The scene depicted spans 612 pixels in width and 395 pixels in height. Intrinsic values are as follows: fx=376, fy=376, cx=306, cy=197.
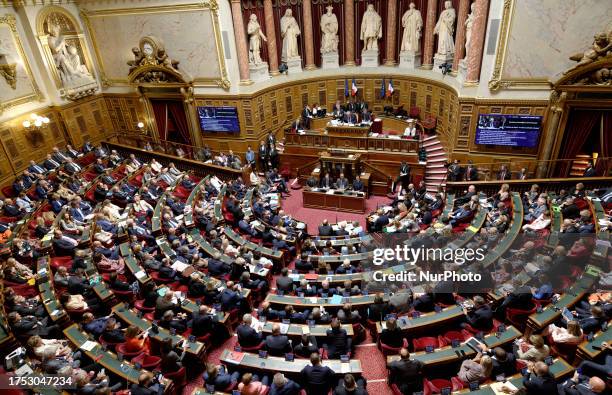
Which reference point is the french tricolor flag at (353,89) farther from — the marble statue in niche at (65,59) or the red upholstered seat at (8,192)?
the red upholstered seat at (8,192)

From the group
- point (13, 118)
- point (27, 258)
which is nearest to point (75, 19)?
point (13, 118)

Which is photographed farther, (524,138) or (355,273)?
(524,138)

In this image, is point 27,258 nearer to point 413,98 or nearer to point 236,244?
point 236,244

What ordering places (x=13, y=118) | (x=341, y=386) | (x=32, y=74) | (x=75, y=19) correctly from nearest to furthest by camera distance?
(x=341, y=386)
(x=13, y=118)
(x=32, y=74)
(x=75, y=19)

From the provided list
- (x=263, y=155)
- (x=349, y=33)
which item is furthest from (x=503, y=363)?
(x=349, y=33)

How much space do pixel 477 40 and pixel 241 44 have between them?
9.56 meters

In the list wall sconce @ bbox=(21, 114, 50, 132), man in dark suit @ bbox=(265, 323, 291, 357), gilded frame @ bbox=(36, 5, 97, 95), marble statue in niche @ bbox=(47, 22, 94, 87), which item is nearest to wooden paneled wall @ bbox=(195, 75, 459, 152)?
marble statue in niche @ bbox=(47, 22, 94, 87)

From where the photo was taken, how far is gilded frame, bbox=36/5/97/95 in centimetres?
1617

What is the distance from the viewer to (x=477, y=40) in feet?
44.8

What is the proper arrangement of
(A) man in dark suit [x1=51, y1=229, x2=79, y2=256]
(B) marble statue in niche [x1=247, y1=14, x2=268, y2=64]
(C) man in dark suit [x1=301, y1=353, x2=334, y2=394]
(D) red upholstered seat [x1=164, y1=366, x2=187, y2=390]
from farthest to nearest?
(B) marble statue in niche [x1=247, y1=14, x2=268, y2=64] → (A) man in dark suit [x1=51, y1=229, x2=79, y2=256] → (D) red upholstered seat [x1=164, y1=366, x2=187, y2=390] → (C) man in dark suit [x1=301, y1=353, x2=334, y2=394]

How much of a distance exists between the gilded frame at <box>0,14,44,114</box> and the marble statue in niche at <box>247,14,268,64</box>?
950 centimetres

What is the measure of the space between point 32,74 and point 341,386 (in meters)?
18.3

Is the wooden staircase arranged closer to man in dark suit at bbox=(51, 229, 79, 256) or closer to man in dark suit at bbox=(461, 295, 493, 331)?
man in dark suit at bbox=(461, 295, 493, 331)

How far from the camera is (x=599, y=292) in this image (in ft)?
23.9
